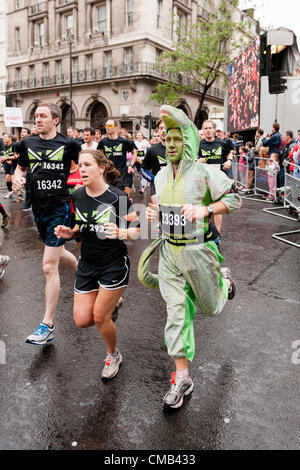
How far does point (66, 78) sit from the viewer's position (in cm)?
3925

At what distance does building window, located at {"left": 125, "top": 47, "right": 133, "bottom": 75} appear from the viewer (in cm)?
3493

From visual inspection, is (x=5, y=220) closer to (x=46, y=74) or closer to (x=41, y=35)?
(x=46, y=74)

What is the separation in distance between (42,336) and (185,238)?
1.72m

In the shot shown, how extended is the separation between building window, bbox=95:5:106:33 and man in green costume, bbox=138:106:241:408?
38.5 m

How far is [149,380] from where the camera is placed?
3152 mm

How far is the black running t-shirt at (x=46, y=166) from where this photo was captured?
3.87 metres

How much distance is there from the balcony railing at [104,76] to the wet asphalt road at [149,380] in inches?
1181

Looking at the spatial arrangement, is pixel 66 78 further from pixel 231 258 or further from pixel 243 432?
pixel 243 432

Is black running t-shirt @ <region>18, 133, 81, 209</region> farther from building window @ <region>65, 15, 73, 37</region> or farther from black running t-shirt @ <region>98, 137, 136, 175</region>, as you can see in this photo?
building window @ <region>65, 15, 73, 37</region>

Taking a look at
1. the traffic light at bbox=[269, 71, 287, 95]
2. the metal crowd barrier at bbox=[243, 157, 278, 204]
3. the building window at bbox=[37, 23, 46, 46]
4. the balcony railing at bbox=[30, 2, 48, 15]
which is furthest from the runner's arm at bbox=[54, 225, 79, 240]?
the balcony railing at bbox=[30, 2, 48, 15]

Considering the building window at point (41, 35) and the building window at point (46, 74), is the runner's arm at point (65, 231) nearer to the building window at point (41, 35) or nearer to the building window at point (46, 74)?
the building window at point (46, 74)

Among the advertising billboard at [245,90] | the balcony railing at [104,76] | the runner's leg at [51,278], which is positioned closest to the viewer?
the runner's leg at [51,278]

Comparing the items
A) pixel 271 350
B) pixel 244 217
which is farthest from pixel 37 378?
pixel 244 217

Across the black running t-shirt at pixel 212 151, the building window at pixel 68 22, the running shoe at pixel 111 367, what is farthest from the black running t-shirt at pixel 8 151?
the building window at pixel 68 22
